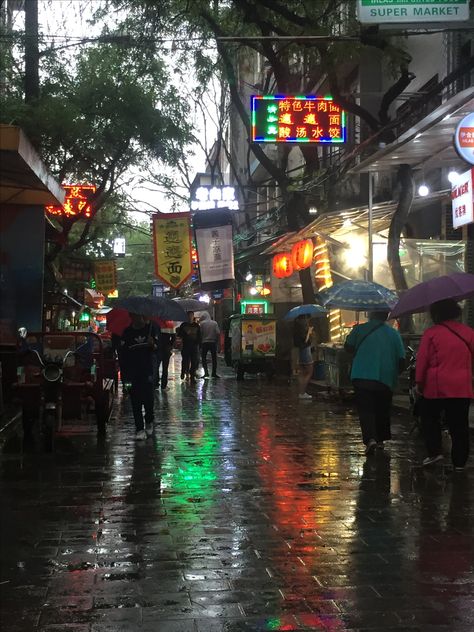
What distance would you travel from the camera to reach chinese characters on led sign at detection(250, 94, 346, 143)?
55.6ft

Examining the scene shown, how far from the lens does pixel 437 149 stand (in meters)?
12.7

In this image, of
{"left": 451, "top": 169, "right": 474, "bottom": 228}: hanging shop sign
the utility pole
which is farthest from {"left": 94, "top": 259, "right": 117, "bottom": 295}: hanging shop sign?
{"left": 451, "top": 169, "right": 474, "bottom": 228}: hanging shop sign

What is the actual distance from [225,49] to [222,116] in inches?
453

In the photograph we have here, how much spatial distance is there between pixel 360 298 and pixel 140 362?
14.2 ft

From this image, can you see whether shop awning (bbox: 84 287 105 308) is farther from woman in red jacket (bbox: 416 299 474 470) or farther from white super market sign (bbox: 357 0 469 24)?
woman in red jacket (bbox: 416 299 474 470)

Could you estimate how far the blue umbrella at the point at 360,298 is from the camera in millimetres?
12469

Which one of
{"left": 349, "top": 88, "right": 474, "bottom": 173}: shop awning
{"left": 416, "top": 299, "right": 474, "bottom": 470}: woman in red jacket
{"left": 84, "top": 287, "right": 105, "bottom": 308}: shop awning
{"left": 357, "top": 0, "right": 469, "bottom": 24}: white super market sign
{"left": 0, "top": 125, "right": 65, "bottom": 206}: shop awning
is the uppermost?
{"left": 357, "top": 0, "right": 469, "bottom": 24}: white super market sign

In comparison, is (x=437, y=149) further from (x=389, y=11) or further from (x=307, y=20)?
(x=389, y=11)

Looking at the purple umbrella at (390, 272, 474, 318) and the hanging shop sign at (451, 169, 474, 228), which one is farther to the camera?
the hanging shop sign at (451, 169, 474, 228)

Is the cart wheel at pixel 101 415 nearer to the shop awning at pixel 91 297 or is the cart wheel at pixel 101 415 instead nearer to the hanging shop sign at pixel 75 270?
the hanging shop sign at pixel 75 270

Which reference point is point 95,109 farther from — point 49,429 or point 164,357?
point 49,429

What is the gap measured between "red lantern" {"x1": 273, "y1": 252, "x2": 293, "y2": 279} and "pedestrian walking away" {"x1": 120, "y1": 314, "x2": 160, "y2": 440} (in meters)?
11.6

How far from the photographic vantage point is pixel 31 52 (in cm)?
1870

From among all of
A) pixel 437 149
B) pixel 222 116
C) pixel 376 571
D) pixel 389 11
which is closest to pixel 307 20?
pixel 437 149
